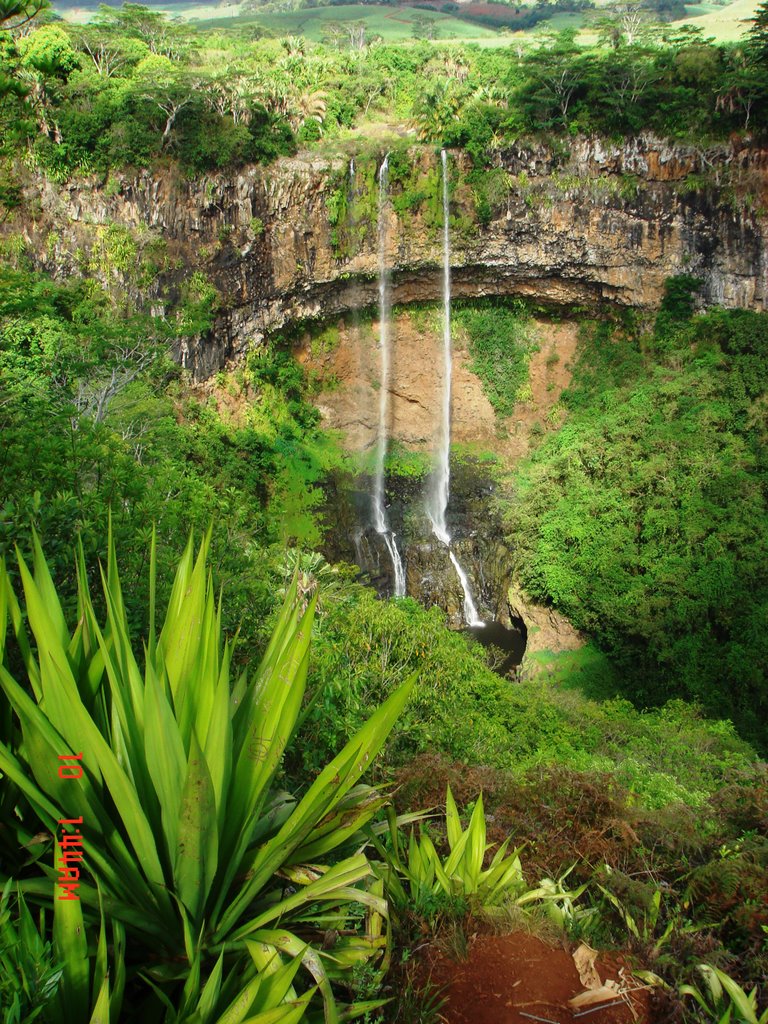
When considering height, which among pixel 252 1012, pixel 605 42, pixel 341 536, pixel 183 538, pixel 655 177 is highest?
pixel 605 42

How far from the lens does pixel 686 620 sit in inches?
528

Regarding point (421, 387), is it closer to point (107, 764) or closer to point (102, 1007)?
point (107, 764)

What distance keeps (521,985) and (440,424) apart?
1976 centimetres

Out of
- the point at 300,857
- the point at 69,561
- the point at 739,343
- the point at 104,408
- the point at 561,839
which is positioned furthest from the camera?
the point at 739,343

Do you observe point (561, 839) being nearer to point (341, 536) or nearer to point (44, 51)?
point (341, 536)

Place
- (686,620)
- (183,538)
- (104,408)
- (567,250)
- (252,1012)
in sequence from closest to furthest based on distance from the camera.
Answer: (252,1012) < (183,538) < (104,408) < (686,620) < (567,250)

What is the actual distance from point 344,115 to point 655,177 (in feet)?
26.6

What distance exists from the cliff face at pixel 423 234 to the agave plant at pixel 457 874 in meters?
16.4

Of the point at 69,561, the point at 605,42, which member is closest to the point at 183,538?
the point at 69,561

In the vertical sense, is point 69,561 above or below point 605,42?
below

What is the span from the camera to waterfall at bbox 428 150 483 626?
56.6 feet

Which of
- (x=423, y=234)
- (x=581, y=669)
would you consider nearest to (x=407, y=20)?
(x=423, y=234)

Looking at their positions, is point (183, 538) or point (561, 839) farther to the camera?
point (183, 538)

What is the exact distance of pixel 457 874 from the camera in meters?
3.21
